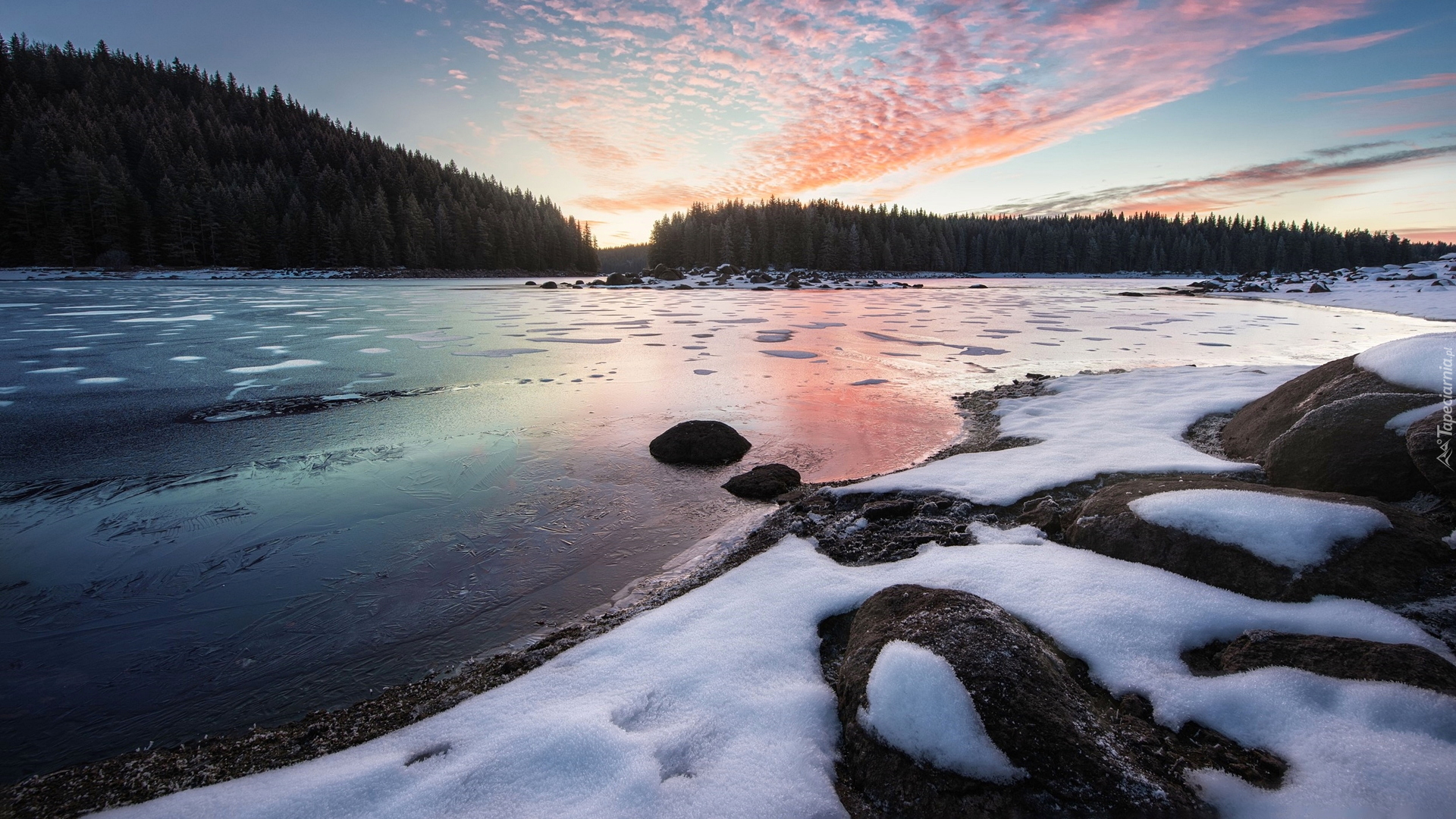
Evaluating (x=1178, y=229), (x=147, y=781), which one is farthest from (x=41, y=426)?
(x=1178, y=229)

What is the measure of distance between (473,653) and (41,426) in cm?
793

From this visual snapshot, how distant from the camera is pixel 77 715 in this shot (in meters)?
2.82

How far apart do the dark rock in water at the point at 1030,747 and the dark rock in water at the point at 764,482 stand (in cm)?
314

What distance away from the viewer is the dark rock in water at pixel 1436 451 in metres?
3.25

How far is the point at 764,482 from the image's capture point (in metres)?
5.70

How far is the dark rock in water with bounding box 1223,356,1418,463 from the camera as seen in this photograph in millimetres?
4578

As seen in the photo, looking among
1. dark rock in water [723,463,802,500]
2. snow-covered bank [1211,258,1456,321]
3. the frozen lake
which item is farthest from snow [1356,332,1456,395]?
snow-covered bank [1211,258,1456,321]

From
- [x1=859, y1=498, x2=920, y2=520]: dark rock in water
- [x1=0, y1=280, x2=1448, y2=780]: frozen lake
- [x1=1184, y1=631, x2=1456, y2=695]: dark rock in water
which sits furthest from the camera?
[x1=859, y1=498, x2=920, y2=520]: dark rock in water

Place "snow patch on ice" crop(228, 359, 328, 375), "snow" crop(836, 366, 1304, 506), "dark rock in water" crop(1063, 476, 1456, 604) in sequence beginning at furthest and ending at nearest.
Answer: "snow patch on ice" crop(228, 359, 328, 375) < "snow" crop(836, 366, 1304, 506) < "dark rock in water" crop(1063, 476, 1456, 604)

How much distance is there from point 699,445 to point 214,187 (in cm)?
8547

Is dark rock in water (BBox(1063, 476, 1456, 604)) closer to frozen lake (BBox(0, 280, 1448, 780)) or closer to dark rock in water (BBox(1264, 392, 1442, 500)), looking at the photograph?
dark rock in water (BBox(1264, 392, 1442, 500))

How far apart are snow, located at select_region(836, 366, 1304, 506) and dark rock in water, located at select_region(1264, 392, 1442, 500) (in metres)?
0.44

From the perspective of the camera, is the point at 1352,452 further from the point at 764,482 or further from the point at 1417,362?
the point at 764,482

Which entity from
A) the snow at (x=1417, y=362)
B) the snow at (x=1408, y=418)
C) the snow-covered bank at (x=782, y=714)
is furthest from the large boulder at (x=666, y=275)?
the snow-covered bank at (x=782, y=714)
